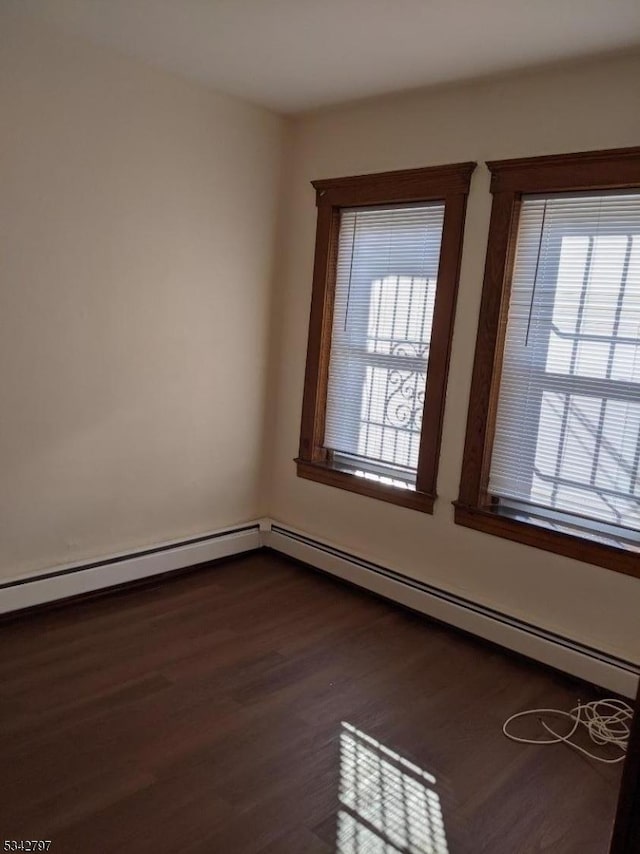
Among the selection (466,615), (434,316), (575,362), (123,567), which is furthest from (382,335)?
(123,567)

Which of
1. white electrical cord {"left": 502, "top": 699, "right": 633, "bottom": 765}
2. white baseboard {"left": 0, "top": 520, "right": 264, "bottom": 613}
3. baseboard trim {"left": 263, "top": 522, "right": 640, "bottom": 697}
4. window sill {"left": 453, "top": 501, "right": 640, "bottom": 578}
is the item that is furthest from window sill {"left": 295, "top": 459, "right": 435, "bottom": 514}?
white electrical cord {"left": 502, "top": 699, "right": 633, "bottom": 765}

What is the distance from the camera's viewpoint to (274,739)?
7.72ft

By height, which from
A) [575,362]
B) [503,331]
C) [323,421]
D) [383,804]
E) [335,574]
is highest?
[503,331]

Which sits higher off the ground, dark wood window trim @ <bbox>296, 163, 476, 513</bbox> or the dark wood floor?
dark wood window trim @ <bbox>296, 163, 476, 513</bbox>

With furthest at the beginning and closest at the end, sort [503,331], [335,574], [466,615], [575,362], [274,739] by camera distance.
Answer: [335,574] < [466,615] < [503,331] < [575,362] < [274,739]

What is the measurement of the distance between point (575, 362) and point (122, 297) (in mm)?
2149

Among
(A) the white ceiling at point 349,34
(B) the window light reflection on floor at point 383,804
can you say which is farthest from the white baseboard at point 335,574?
(A) the white ceiling at point 349,34

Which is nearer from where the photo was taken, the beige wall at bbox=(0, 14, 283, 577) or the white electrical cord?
the white electrical cord

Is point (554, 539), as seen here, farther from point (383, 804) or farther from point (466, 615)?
point (383, 804)

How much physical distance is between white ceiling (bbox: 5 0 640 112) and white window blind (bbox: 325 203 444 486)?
0.69 metres

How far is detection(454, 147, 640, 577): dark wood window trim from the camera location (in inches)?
108

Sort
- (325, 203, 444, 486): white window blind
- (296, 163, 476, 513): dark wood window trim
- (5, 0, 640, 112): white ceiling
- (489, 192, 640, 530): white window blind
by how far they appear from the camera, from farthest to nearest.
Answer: (325, 203, 444, 486): white window blind → (296, 163, 476, 513): dark wood window trim → (489, 192, 640, 530): white window blind → (5, 0, 640, 112): white ceiling

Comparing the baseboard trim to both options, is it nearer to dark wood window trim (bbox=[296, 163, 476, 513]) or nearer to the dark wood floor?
the dark wood floor

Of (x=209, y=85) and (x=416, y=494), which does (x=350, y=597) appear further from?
(x=209, y=85)
